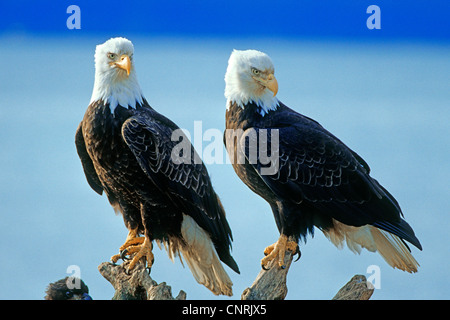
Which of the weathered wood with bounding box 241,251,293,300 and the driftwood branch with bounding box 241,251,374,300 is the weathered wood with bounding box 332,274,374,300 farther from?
the weathered wood with bounding box 241,251,293,300

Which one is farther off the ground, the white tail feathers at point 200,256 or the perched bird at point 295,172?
the perched bird at point 295,172

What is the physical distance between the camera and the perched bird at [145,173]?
5.32 metres

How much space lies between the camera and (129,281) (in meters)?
5.43

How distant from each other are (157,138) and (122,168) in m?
0.36


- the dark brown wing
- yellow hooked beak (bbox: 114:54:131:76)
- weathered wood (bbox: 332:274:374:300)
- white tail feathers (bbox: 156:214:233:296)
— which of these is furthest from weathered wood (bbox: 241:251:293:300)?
yellow hooked beak (bbox: 114:54:131:76)

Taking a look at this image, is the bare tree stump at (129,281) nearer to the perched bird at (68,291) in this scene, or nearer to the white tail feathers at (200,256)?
the perched bird at (68,291)

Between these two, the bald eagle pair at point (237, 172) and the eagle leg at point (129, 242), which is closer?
the bald eagle pair at point (237, 172)

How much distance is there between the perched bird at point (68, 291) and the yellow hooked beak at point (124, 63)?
5.61ft

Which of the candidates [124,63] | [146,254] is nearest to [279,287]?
[146,254]

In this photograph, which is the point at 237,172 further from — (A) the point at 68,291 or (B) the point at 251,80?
(A) the point at 68,291

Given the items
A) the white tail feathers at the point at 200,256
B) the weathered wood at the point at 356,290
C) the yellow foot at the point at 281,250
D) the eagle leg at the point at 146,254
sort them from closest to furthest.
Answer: the weathered wood at the point at 356,290, the yellow foot at the point at 281,250, the eagle leg at the point at 146,254, the white tail feathers at the point at 200,256

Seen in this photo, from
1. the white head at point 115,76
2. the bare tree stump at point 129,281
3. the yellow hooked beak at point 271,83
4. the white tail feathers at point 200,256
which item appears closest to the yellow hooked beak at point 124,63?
the white head at point 115,76

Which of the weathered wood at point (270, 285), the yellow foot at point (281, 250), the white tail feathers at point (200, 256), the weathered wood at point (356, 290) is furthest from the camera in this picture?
the white tail feathers at point (200, 256)
